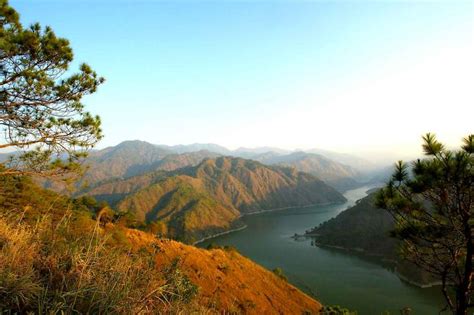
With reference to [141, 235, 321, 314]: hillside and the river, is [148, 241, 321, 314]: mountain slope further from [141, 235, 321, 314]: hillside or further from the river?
the river

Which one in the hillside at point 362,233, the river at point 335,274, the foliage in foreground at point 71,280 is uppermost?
the foliage in foreground at point 71,280

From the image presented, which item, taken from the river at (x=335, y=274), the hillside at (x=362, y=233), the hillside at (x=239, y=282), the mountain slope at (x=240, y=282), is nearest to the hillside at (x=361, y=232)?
the hillside at (x=362, y=233)

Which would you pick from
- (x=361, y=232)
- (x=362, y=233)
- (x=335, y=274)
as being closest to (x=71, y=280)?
(x=335, y=274)

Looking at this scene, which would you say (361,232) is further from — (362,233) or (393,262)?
(393,262)

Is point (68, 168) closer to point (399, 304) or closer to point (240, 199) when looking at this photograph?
point (399, 304)

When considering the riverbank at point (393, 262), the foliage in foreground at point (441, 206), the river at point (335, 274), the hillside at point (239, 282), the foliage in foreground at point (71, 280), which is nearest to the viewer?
the foliage in foreground at point (71, 280)

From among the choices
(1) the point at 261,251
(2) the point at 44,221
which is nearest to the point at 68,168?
(2) the point at 44,221

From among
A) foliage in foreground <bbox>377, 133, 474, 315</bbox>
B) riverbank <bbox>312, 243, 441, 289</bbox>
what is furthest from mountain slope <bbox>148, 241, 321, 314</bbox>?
riverbank <bbox>312, 243, 441, 289</bbox>

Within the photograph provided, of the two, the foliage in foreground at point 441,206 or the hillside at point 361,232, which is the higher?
the foliage in foreground at point 441,206

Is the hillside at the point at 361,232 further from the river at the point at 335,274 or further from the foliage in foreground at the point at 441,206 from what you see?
the foliage in foreground at the point at 441,206
